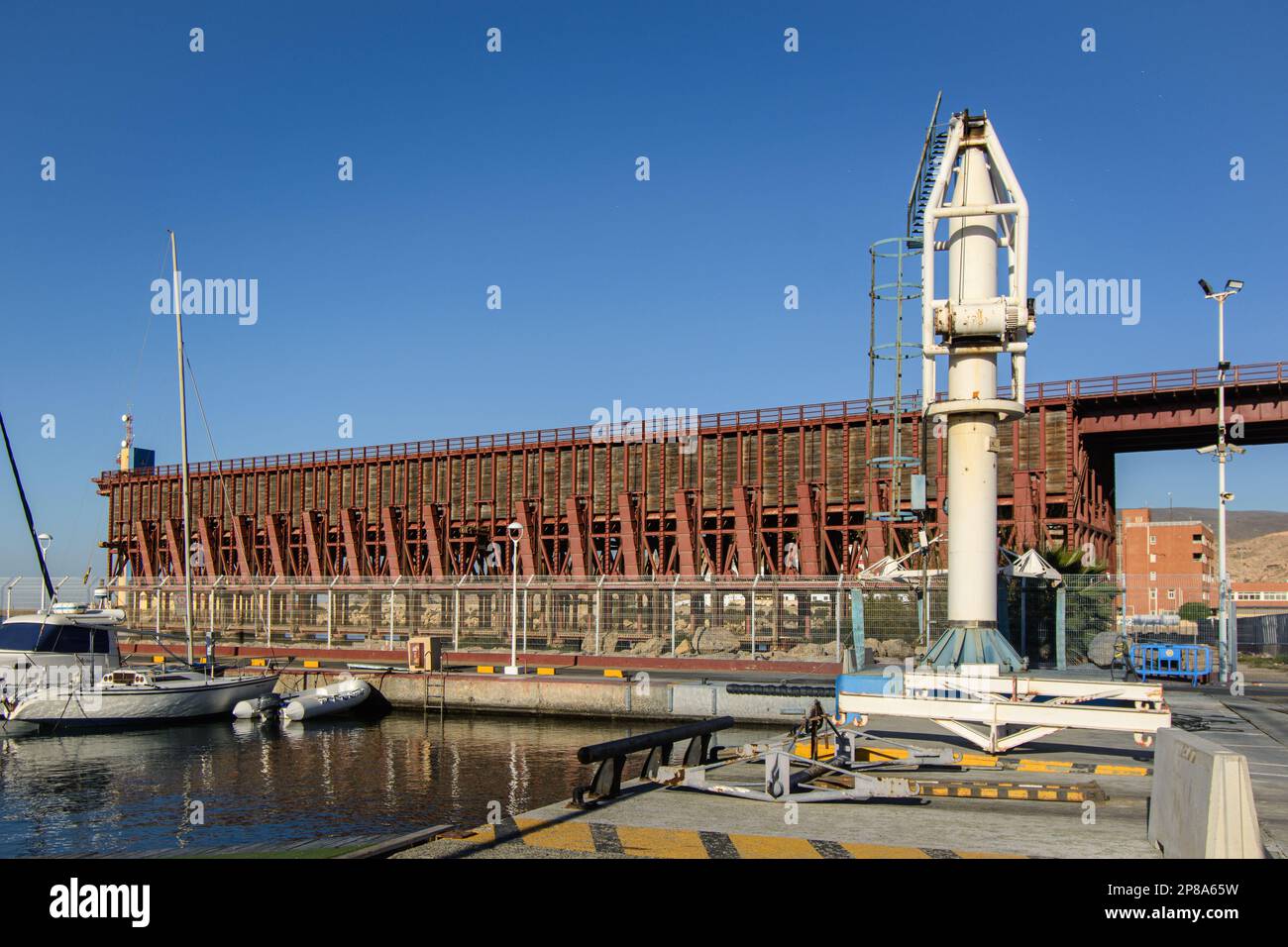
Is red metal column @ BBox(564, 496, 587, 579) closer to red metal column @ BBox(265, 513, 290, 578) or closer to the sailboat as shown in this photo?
red metal column @ BBox(265, 513, 290, 578)

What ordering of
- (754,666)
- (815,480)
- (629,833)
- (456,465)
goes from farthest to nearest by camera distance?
1. (456,465)
2. (815,480)
3. (754,666)
4. (629,833)

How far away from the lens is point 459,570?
7362cm

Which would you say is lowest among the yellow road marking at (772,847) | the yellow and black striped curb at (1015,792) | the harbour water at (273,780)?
the harbour water at (273,780)

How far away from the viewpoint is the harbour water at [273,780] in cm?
1980

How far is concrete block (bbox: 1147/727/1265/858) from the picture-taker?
8.52m

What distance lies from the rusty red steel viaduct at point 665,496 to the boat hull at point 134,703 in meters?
30.4

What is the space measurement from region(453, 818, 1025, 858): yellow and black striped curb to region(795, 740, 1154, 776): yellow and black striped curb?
5.17m

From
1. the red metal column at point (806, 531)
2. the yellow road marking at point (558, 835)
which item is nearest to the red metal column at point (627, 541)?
the red metal column at point (806, 531)

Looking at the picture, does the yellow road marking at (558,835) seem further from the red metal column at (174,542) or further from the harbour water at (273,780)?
the red metal column at (174,542)

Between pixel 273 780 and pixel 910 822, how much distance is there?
17.9 m
